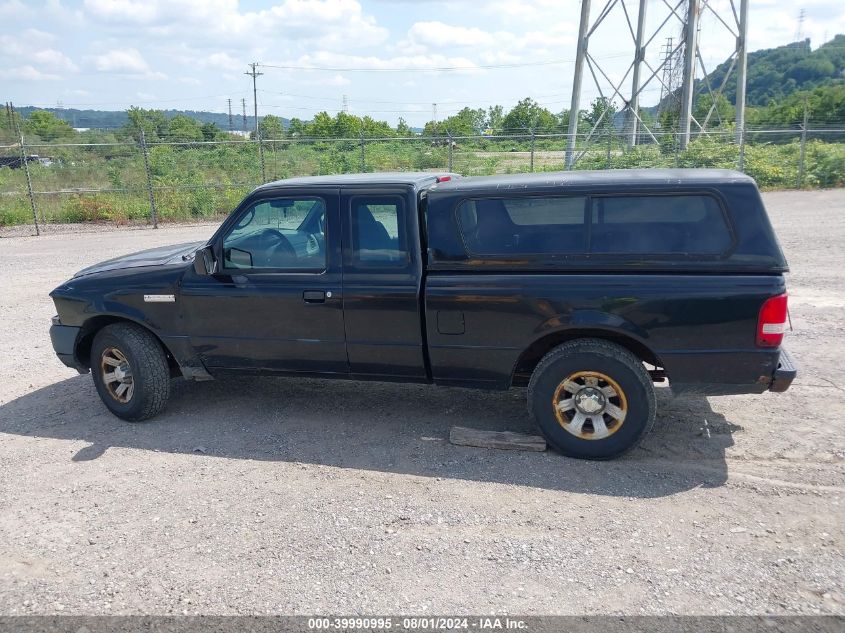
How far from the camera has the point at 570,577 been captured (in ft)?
11.7

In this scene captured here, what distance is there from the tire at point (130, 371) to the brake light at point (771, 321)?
4299 millimetres

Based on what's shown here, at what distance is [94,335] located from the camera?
594 cm

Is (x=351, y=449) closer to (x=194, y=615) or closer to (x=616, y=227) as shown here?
(x=194, y=615)

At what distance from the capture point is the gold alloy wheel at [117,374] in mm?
5707

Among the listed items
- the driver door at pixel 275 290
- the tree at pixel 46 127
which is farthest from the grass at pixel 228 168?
the tree at pixel 46 127

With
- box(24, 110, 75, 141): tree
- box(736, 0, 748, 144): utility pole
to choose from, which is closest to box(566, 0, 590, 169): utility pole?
box(736, 0, 748, 144): utility pole

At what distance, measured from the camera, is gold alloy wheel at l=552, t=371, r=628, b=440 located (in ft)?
15.4

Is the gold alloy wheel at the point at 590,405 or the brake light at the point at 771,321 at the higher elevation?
the brake light at the point at 771,321

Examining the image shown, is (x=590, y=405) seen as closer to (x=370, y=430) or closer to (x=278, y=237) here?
(x=370, y=430)

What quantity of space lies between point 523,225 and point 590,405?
1.27 m

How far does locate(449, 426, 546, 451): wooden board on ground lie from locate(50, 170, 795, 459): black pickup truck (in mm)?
165

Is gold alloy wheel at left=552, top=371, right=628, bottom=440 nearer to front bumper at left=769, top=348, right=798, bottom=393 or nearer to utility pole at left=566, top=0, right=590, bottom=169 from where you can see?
front bumper at left=769, top=348, right=798, bottom=393

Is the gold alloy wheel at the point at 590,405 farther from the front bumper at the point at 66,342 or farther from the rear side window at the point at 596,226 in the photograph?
the front bumper at the point at 66,342

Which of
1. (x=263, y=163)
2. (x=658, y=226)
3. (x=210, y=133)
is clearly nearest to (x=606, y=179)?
(x=658, y=226)
